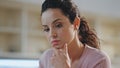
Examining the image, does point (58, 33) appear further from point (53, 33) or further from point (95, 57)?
point (95, 57)

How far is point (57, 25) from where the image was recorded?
92cm

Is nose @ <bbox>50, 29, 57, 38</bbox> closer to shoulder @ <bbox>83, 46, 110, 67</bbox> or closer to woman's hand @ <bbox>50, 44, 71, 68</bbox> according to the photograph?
woman's hand @ <bbox>50, 44, 71, 68</bbox>

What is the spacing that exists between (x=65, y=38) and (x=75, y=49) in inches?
4.4

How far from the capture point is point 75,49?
1031 millimetres

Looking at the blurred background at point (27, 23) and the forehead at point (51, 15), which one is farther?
the blurred background at point (27, 23)

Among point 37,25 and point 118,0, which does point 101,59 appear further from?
point 118,0

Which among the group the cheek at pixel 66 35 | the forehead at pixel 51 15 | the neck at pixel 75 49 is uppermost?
the forehead at pixel 51 15

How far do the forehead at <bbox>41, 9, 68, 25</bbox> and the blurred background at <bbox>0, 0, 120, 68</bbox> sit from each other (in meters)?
2.00

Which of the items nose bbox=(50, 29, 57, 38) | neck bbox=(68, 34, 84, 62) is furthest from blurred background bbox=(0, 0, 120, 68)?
nose bbox=(50, 29, 57, 38)

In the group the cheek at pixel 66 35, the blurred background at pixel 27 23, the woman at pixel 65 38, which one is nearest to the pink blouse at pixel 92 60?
the woman at pixel 65 38

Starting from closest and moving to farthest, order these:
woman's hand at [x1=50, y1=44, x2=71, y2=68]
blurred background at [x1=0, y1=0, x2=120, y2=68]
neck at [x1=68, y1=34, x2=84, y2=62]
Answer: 1. woman's hand at [x1=50, y1=44, x2=71, y2=68]
2. neck at [x1=68, y1=34, x2=84, y2=62]
3. blurred background at [x1=0, y1=0, x2=120, y2=68]

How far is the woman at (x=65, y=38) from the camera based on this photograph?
920mm

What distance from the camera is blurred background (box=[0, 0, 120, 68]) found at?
305cm

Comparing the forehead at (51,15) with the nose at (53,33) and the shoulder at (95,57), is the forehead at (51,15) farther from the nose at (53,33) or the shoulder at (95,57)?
the shoulder at (95,57)
